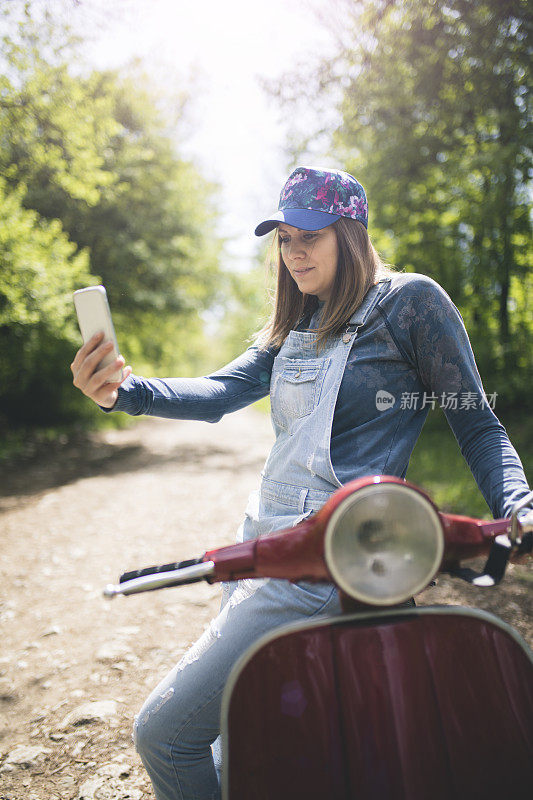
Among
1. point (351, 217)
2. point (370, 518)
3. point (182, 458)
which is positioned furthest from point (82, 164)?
point (370, 518)

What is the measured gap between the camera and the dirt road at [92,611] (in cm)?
232

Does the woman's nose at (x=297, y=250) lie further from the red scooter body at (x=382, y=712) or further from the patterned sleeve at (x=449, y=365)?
the red scooter body at (x=382, y=712)

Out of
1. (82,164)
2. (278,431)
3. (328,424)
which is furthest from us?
(82,164)

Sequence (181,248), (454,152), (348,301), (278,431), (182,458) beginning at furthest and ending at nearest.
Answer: (181,248) → (182,458) → (454,152) → (278,431) → (348,301)

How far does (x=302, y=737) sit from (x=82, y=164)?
967cm

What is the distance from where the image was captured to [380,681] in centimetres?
105

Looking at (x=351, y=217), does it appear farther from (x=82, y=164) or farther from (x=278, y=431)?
(x=82, y=164)

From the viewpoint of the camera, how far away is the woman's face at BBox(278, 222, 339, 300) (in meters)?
1.60

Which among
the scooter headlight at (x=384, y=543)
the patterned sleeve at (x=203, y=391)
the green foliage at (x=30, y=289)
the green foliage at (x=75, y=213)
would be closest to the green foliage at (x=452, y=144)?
the green foliage at (x=75, y=213)

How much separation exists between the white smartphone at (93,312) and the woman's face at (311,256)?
→ 65 centimetres

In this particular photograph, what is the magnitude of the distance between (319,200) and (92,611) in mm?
3239

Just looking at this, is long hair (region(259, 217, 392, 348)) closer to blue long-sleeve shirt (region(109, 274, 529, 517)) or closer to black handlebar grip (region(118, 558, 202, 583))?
blue long-sleeve shirt (region(109, 274, 529, 517))

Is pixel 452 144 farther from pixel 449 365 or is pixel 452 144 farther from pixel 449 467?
pixel 449 365

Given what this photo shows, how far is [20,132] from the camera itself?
27.3 feet
